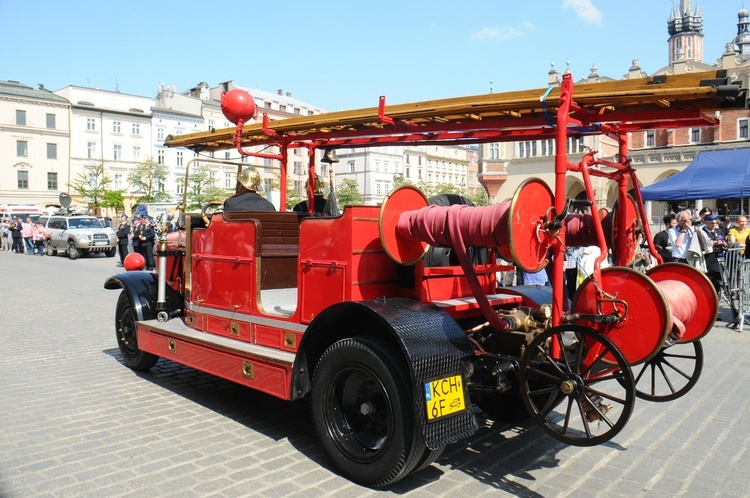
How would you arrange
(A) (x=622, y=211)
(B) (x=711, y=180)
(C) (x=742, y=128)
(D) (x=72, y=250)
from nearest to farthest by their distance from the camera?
1. (A) (x=622, y=211)
2. (B) (x=711, y=180)
3. (D) (x=72, y=250)
4. (C) (x=742, y=128)

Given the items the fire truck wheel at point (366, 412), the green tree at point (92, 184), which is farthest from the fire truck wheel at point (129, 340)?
the green tree at point (92, 184)

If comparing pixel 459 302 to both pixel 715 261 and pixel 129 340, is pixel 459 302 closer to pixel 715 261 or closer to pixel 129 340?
pixel 129 340

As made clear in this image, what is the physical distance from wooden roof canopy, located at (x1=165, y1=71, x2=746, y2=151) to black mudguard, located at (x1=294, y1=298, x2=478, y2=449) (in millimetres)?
1270

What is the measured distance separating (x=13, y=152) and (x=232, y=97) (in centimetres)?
6290

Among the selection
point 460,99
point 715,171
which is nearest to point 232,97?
point 460,99

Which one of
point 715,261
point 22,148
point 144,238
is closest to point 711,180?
point 715,261

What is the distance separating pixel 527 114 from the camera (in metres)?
3.80

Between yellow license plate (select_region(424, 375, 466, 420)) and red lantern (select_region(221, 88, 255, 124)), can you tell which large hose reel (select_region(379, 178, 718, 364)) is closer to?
yellow license plate (select_region(424, 375, 466, 420))

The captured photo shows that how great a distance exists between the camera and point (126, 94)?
65.6 metres

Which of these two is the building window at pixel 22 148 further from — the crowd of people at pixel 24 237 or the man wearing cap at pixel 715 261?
the man wearing cap at pixel 715 261

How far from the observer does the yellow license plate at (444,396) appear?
346cm

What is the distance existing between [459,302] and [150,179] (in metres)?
57.6

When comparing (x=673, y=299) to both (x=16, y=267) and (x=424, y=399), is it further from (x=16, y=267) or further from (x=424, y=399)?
(x=16, y=267)

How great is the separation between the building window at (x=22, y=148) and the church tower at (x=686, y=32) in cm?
11692
